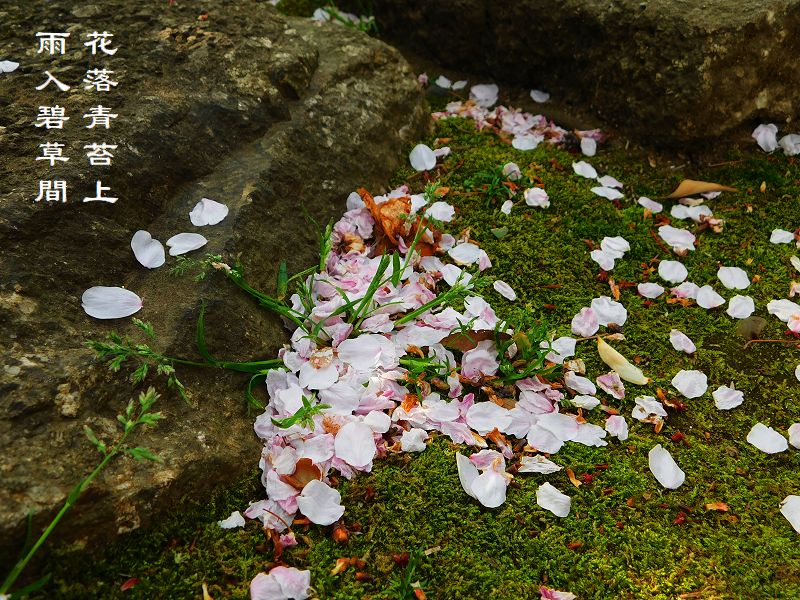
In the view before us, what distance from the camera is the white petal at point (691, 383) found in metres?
2.43

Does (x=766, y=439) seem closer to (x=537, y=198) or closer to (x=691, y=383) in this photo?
(x=691, y=383)

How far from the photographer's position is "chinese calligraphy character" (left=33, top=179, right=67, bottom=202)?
7.34 ft

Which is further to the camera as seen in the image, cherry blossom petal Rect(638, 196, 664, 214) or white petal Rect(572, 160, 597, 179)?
white petal Rect(572, 160, 597, 179)

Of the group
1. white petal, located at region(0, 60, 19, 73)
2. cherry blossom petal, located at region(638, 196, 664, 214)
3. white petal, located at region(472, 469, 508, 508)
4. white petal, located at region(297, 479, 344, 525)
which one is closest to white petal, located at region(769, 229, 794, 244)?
cherry blossom petal, located at region(638, 196, 664, 214)

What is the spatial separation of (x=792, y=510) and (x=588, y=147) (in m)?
1.93

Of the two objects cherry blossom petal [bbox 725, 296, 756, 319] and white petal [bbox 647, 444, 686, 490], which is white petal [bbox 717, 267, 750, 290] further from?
white petal [bbox 647, 444, 686, 490]

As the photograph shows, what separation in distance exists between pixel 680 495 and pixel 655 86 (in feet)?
6.34

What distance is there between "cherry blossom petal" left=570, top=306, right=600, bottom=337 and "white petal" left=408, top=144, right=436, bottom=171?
1030 mm

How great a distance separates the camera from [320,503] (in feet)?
6.54

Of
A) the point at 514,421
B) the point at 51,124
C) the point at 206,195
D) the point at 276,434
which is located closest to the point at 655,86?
the point at 514,421

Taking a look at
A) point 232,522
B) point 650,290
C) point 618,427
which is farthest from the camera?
point 650,290

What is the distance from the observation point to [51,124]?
2.45 metres

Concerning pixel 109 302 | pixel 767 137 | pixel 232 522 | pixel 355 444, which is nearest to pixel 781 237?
pixel 767 137

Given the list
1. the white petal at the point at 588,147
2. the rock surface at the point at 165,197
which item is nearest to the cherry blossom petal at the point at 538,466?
the rock surface at the point at 165,197
